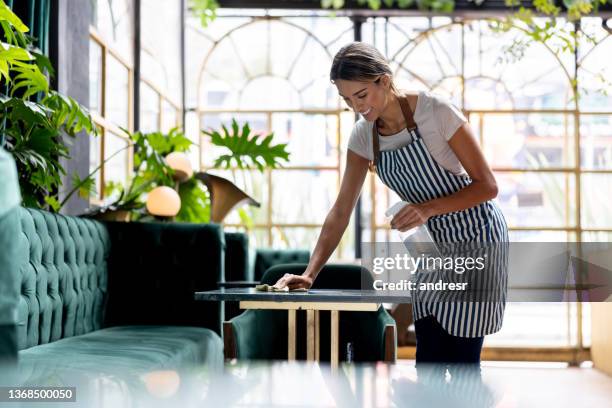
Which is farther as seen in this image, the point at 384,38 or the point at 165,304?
the point at 384,38

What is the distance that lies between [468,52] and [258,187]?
2.27 metres

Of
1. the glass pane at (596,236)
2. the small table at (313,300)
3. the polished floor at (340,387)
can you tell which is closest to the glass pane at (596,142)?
the glass pane at (596,236)

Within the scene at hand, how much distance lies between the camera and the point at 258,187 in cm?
700

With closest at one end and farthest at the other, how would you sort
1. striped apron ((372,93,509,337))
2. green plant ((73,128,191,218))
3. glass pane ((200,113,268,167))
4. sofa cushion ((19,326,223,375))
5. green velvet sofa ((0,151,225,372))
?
striped apron ((372,93,509,337)) → sofa cushion ((19,326,223,375)) → green velvet sofa ((0,151,225,372)) → green plant ((73,128,191,218)) → glass pane ((200,113,268,167))

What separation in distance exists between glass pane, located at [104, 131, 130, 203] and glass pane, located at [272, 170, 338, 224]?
67.4 inches

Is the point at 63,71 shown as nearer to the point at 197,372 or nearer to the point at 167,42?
the point at 167,42

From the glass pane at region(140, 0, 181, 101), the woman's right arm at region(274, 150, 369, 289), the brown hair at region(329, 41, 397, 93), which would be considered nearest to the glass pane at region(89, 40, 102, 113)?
the glass pane at region(140, 0, 181, 101)

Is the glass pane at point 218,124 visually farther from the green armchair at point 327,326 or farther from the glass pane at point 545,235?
the green armchair at point 327,326

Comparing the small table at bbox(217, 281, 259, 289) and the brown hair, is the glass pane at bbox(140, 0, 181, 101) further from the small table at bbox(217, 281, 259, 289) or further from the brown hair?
the brown hair

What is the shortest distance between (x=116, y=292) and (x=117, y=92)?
2.05 meters

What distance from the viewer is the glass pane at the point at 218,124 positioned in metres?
7.08

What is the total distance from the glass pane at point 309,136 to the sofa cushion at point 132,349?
141 inches

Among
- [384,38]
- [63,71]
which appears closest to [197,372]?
[63,71]

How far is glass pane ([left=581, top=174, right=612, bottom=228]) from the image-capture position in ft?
→ 23.5
